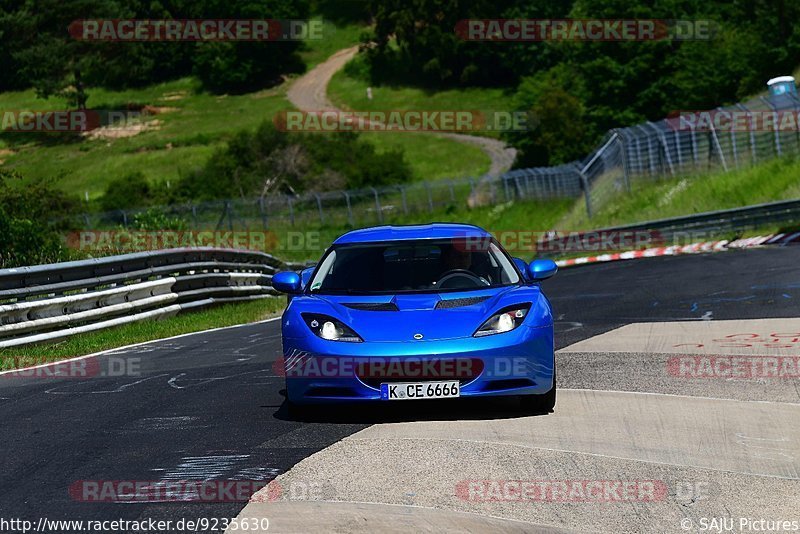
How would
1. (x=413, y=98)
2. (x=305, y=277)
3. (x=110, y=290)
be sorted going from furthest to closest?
(x=413, y=98) → (x=110, y=290) → (x=305, y=277)

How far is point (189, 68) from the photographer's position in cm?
13025

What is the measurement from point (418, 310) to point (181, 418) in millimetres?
1853

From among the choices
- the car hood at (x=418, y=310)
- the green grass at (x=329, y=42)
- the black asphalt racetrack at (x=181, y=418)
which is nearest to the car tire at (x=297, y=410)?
the black asphalt racetrack at (x=181, y=418)

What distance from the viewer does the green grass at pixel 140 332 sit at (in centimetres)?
1404

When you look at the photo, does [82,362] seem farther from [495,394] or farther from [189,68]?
[189,68]

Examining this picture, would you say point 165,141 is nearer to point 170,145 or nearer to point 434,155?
point 170,145

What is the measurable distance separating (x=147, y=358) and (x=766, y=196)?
25311 millimetres

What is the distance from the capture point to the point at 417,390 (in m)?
8.21

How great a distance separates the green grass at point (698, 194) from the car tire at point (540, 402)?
26.9 meters

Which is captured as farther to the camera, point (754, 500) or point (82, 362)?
point (82, 362)

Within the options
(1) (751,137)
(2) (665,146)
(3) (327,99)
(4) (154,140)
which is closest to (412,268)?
(1) (751,137)

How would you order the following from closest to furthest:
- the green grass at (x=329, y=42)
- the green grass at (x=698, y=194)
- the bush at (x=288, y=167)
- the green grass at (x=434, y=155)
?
1. the green grass at (x=698, y=194)
2. the bush at (x=288, y=167)
3. the green grass at (x=434, y=155)
4. the green grass at (x=329, y=42)

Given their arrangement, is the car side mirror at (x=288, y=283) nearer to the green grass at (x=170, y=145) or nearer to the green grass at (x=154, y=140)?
the green grass at (x=170, y=145)

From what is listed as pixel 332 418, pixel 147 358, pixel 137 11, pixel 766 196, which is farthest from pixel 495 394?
pixel 137 11
